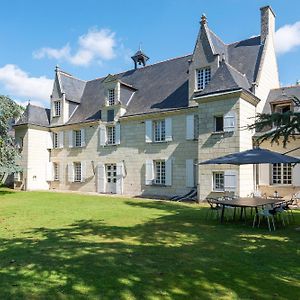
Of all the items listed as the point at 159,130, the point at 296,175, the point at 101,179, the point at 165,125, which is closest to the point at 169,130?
the point at 165,125

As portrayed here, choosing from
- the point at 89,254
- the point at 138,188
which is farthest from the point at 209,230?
the point at 138,188

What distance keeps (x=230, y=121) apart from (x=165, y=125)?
15.4 feet

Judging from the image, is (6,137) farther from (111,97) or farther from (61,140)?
(111,97)

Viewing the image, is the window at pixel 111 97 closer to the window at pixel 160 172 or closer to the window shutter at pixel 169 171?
the window at pixel 160 172

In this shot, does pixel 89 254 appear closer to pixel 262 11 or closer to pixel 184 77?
pixel 184 77

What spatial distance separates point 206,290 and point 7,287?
117 inches

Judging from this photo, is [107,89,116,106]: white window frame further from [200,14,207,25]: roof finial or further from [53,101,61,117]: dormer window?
[200,14,207,25]: roof finial

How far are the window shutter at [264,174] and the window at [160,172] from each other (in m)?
5.90

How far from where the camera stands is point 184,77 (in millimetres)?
20844

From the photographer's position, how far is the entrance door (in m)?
22.0

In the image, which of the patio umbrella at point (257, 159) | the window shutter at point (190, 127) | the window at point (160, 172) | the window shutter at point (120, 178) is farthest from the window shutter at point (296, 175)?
the window shutter at point (120, 178)

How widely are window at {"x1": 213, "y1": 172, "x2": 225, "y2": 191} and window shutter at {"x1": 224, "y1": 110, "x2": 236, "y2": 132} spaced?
8.02ft

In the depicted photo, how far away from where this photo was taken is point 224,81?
1630 cm

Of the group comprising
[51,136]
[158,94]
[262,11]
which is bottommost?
[51,136]
